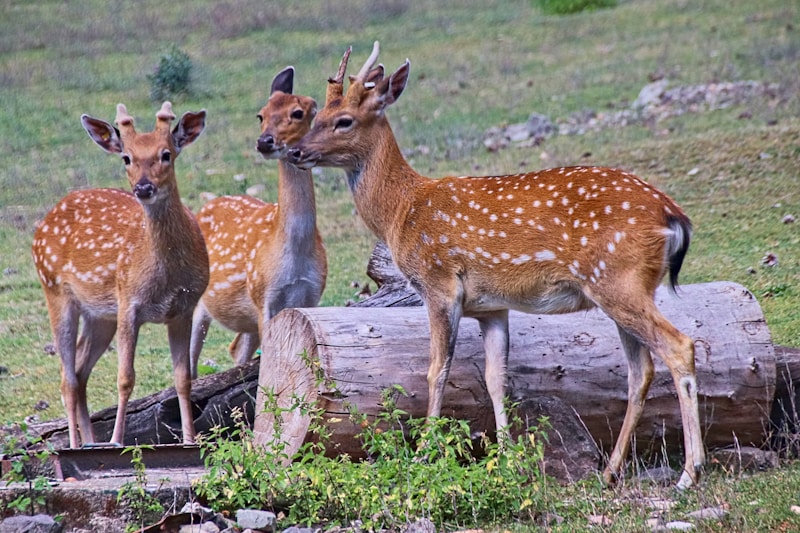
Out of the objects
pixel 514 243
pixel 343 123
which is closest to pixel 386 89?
pixel 343 123

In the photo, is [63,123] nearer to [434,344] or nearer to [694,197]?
[694,197]

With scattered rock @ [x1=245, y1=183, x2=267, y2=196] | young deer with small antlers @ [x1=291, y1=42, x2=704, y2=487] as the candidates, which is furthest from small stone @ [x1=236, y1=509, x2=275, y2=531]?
scattered rock @ [x1=245, y1=183, x2=267, y2=196]

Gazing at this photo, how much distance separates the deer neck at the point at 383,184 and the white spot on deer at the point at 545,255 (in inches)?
39.8

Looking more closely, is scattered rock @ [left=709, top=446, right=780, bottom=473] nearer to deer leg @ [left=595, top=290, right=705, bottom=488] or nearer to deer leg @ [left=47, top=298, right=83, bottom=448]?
deer leg @ [left=595, top=290, right=705, bottom=488]

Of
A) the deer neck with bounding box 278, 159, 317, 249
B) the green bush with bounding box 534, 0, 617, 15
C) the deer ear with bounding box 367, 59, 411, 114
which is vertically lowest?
the green bush with bounding box 534, 0, 617, 15

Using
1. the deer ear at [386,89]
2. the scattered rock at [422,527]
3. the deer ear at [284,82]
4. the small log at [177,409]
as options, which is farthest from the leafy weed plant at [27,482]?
the deer ear at [284,82]

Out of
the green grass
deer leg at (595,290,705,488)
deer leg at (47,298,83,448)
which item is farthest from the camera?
the green grass

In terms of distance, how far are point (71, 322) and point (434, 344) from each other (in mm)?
3394

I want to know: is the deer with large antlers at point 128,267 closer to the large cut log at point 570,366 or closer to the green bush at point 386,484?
the large cut log at point 570,366

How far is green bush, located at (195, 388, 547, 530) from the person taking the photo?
5.79 metres

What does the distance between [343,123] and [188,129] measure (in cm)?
155

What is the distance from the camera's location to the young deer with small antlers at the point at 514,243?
21.3 feet

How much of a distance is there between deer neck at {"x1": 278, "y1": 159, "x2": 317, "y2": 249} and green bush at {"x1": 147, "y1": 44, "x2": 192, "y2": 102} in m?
10.3

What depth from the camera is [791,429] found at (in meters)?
7.11
